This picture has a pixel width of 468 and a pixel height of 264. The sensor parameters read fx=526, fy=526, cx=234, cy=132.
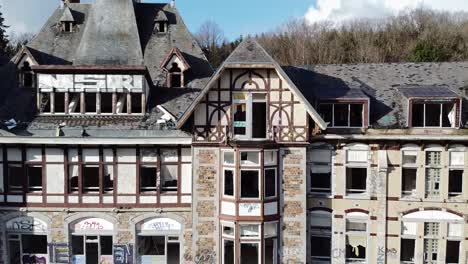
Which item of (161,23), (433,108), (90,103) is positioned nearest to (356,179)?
(433,108)

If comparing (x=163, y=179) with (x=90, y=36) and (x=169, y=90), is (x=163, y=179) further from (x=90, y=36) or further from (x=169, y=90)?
(x=90, y=36)

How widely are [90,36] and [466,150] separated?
1790cm

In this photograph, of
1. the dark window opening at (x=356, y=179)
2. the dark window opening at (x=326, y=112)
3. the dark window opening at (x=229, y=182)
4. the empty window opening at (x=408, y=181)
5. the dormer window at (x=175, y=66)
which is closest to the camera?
the dark window opening at (x=229, y=182)

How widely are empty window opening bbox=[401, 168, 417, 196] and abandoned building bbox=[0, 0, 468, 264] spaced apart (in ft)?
0.16

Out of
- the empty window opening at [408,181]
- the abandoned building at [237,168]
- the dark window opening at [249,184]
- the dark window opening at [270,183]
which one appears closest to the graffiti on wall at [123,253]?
the abandoned building at [237,168]

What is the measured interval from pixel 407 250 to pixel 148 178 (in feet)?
37.7

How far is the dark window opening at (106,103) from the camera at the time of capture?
23.5m

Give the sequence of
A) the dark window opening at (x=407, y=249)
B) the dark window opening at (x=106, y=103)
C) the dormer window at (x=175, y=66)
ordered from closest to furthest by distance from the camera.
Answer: the dark window opening at (x=407, y=249), the dark window opening at (x=106, y=103), the dormer window at (x=175, y=66)

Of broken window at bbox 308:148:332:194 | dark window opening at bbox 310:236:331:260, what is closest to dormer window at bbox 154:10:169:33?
broken window at bbox 308:148:332:194

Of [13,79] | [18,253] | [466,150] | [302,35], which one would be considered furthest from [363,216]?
[302,35]

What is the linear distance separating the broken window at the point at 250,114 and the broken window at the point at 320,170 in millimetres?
2480

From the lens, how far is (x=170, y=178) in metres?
22.8

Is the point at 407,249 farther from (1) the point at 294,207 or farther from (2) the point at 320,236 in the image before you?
(1) the point at 294,207

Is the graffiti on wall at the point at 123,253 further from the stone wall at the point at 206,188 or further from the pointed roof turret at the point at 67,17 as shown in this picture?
the pointed roof turret at the point at 67,17
